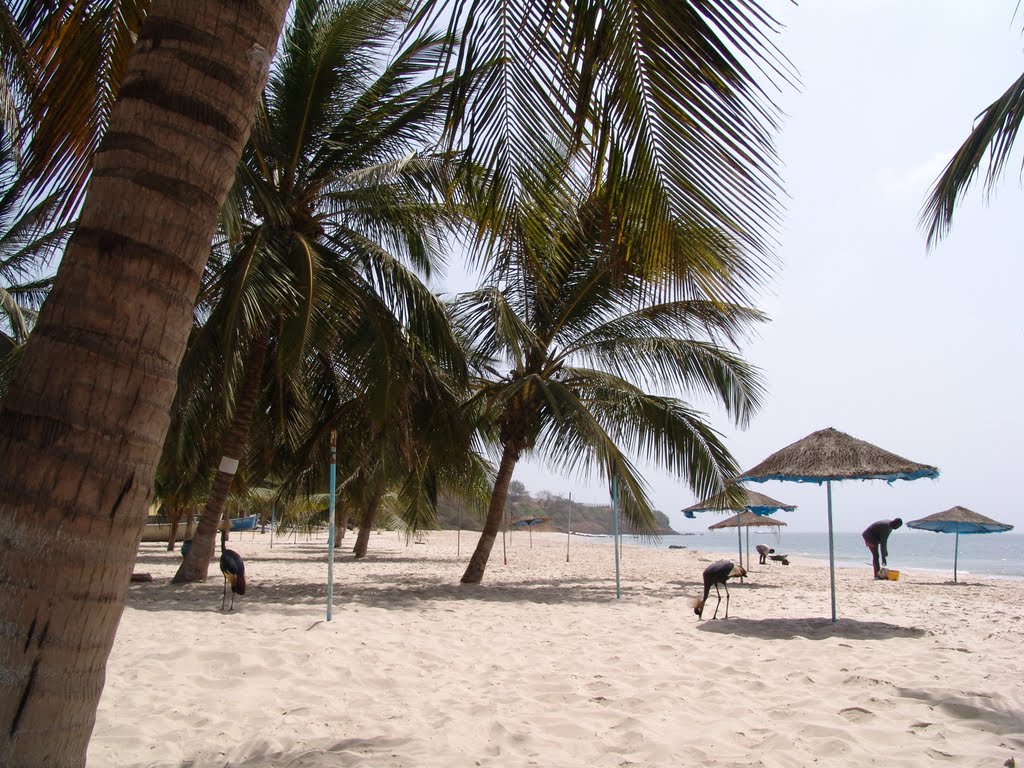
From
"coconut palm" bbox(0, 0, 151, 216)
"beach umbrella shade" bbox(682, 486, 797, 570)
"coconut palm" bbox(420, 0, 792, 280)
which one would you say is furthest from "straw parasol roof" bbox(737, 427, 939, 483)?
"coconut palm" bbox(0, 0, 151, 216)

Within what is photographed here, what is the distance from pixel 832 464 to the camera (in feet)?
26.2

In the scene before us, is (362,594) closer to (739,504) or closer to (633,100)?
(739,504)

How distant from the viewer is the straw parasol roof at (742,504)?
36.8 ft

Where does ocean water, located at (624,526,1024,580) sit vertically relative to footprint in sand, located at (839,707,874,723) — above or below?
above

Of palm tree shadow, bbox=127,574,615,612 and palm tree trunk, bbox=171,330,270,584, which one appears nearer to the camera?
palm tree shadow, bbox=127,574,615,612

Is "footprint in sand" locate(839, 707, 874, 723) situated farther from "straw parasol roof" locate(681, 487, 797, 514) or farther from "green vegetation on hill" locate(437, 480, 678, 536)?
"green vegetation on hill" locate(437, 480, 678, 536)

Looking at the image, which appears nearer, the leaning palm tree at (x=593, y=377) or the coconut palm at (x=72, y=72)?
the coconut palm at (x=72, y=72)

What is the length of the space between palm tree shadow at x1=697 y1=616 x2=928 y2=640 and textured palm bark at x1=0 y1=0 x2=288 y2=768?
6.29 meters

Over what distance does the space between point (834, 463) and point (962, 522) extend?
1183cm

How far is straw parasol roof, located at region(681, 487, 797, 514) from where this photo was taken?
11.2 meters

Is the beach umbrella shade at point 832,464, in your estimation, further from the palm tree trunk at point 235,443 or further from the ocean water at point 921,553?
the palm tree trunk at point 235,443

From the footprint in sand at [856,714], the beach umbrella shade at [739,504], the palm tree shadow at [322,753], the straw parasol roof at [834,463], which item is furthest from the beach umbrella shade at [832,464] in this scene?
the palm tree shadow at [322,753]

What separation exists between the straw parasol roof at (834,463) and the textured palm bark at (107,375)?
24.5ft

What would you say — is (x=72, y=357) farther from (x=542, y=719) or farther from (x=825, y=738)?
(x=825, y=738)
